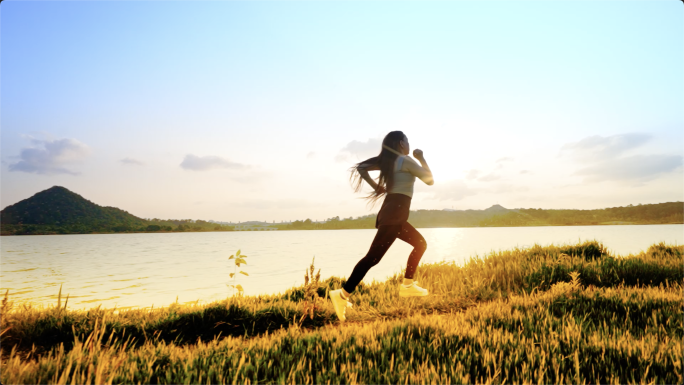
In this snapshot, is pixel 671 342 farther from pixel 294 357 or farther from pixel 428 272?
pixel 428 272

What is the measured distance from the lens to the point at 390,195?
556 cm

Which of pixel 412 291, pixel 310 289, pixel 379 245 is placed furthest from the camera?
pixel 412 291

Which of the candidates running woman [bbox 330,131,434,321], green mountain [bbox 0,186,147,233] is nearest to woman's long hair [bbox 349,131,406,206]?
running woman [bbox 330,131,434,321]

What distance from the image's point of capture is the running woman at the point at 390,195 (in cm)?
531

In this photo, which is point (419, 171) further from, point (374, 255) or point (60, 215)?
point (60, 215)

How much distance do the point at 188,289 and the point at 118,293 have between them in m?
2.20

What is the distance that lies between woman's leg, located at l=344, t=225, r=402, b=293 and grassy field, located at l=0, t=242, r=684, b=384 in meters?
0.58

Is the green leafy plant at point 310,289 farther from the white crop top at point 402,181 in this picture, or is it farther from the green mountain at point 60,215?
the green mountain at point 60,215

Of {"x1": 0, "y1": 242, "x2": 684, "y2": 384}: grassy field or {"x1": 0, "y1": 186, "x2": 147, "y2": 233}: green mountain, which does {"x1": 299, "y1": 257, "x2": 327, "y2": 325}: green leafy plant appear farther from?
{"x1": 0, "y1": 186, "x2": 147, "y2": 233}: green mountain

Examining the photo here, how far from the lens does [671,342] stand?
345 cm

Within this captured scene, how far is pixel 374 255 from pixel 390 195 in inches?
38.4

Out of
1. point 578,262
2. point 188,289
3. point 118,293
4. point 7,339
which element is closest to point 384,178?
point 7,339

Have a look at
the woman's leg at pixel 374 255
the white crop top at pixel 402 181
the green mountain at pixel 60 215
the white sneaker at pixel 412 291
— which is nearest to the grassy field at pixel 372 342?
the white sneaker at pixel 412 291

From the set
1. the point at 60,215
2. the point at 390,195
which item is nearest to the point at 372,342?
the point at 390,195
